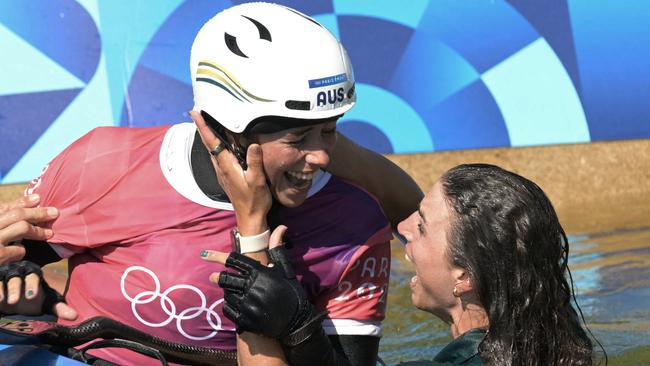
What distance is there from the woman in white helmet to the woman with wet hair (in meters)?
0.53

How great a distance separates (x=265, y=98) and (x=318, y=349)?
0.77 metres

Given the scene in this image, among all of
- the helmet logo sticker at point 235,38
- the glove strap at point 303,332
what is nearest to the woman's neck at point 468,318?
the glove strap at point 303,332

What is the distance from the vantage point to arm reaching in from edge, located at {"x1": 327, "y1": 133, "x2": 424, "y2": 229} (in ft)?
12.0

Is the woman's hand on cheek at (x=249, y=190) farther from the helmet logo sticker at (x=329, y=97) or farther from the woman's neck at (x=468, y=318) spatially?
the woman's neck at (x=468, y=318)

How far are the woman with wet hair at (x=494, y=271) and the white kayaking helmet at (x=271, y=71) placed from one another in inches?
20.7

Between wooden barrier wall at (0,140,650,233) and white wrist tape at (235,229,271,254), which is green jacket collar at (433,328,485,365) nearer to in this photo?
white wrist tape at (235,229,271,254)

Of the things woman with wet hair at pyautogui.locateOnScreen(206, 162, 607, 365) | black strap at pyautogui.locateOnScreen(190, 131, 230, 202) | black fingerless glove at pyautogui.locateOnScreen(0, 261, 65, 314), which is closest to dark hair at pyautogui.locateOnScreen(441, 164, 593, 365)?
woman with wet hair at pyautogui.locateOnScreen(206, 162, 607, 365)

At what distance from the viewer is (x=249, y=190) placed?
10.6 feet

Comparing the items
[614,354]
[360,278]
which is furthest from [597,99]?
[360,278]

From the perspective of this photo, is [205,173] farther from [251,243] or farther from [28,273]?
[28,273]

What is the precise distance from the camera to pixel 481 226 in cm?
272

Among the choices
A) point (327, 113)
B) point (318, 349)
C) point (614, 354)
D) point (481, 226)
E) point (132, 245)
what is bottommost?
point (614, 354)

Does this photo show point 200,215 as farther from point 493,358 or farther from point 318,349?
point 493,358

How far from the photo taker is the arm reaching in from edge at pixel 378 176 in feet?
12.0
